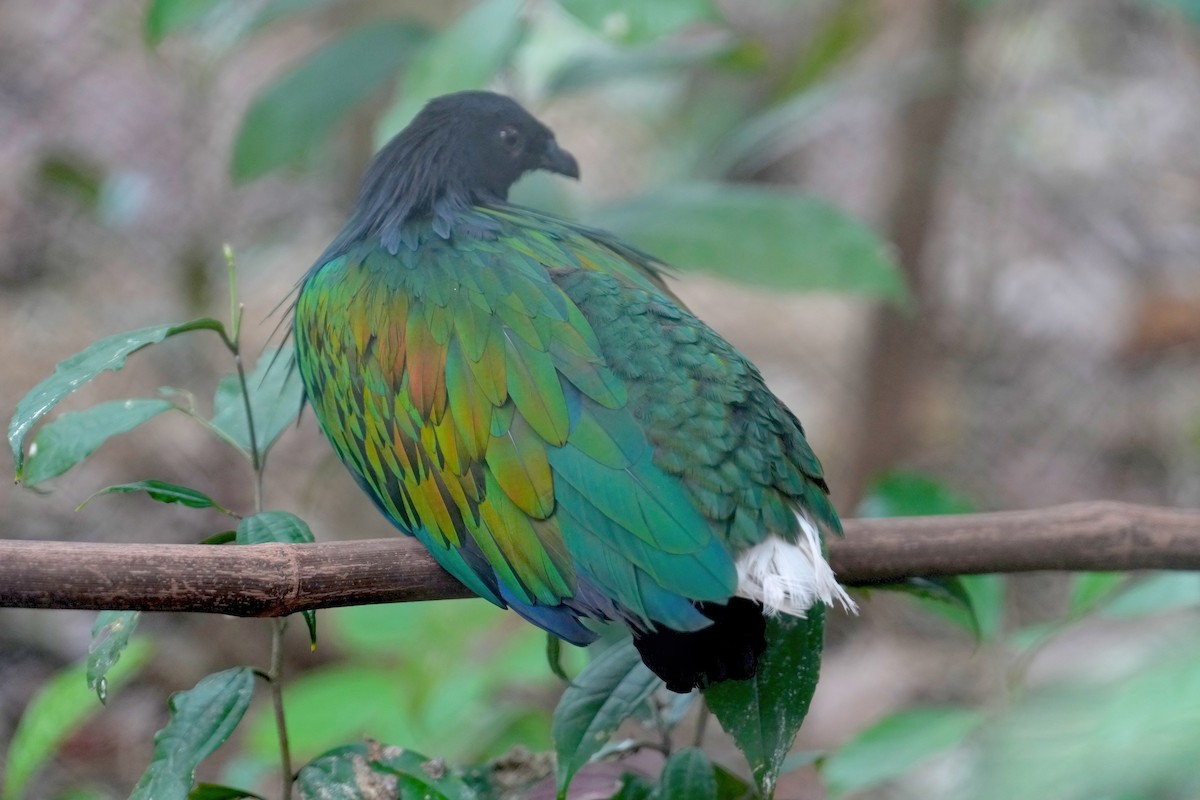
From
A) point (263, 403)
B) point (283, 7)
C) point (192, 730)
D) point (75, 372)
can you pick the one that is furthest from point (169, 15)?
point (192, 730)

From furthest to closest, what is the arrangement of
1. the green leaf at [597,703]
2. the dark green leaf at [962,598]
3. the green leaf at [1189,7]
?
1. the green leaf at [1189,7]
2. the dark green leaf at [962,598]
3. the green leaf at [597,703]

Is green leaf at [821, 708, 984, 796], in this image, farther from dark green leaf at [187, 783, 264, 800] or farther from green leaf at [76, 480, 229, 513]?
green leaf at [76, 480, 229, 513]

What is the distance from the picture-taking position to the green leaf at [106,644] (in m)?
1.41

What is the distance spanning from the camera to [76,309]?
481cm

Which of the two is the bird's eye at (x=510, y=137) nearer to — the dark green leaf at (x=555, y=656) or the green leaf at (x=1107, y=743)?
the dark green leaf at (x=555, y=656)

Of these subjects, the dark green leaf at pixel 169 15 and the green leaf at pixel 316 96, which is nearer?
the dark green leaf at pixel 169 15

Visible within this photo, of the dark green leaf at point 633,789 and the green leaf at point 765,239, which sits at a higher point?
the green leaf at point 765,239

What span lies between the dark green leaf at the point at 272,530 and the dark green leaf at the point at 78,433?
203mm

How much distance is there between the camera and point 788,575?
150 cm

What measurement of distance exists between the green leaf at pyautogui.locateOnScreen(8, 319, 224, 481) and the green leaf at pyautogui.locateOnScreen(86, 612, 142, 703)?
0.69 ft

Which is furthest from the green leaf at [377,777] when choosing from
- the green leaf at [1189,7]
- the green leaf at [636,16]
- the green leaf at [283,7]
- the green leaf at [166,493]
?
the green leaf at [1189,7]

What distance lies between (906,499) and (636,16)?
1129 millimetres

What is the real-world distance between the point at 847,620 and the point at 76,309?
3.35 meters

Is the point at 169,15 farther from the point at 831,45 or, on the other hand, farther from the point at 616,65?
the point at 831,45
